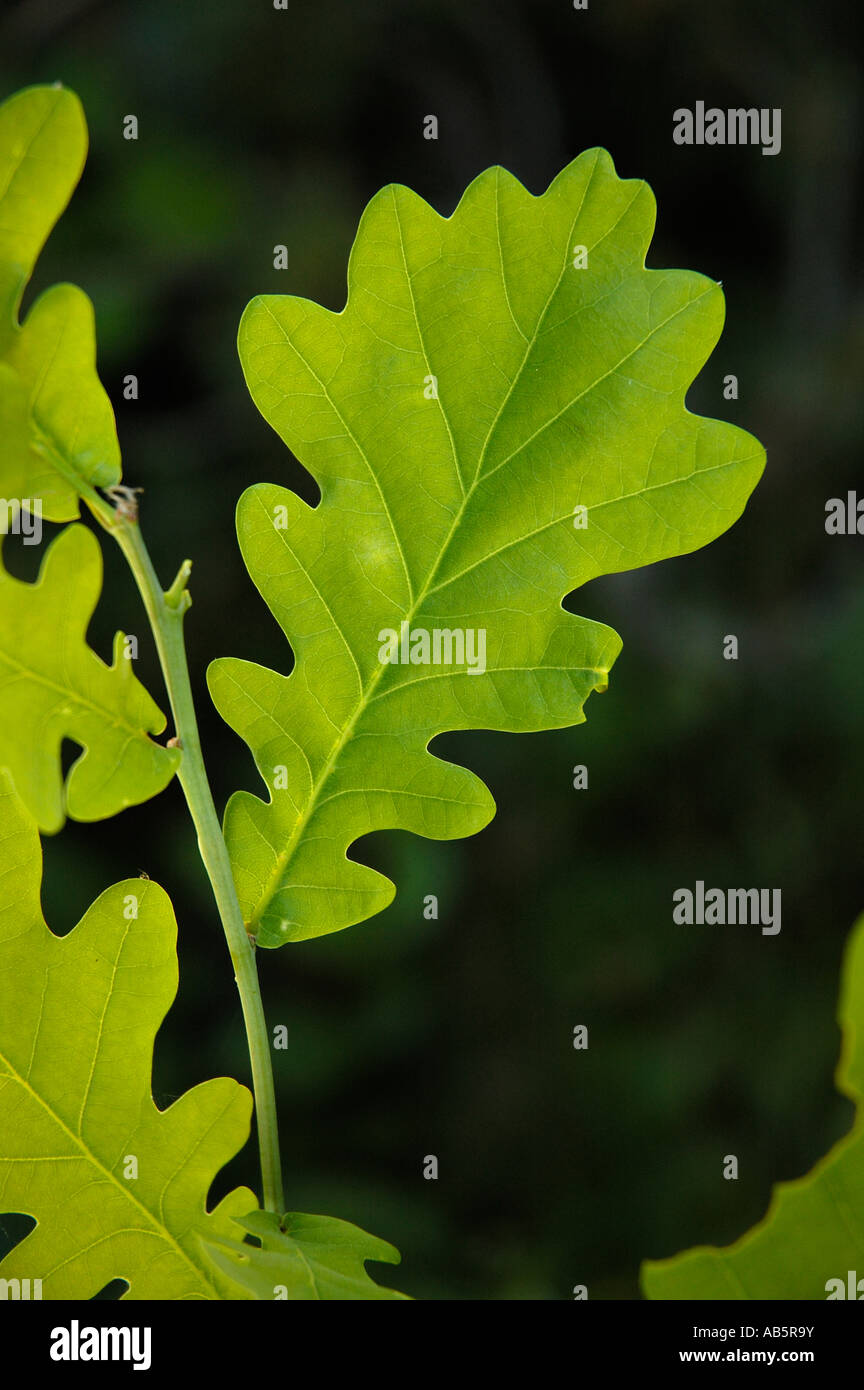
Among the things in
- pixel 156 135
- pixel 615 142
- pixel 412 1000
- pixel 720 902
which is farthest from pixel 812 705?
pixel 156 135

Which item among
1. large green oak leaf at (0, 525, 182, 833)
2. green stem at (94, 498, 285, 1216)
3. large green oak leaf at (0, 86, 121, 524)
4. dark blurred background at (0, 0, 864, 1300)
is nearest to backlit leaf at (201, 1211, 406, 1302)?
green stem at (94, 498, 285, 1216)

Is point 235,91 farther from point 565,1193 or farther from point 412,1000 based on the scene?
point 565,1193

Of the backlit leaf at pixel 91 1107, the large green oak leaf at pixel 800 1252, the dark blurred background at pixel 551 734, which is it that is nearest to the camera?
the large green oak leaf at pixel 800 1252

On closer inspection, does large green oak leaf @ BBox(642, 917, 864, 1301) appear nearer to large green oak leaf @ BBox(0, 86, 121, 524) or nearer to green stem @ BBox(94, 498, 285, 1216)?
green stem @ BBox(94, 498, 285, 1216)

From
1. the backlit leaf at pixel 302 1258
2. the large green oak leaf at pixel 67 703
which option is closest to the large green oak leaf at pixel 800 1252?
the backlit leaf at pixel 302 1258

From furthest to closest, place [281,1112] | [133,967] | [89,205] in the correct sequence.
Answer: [281,1112], [89,205], [133,967]

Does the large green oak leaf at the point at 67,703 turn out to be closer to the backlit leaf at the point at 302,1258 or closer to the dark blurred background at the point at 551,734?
the backlit leaf at the point at 302,1258
